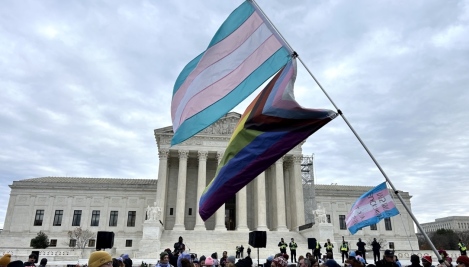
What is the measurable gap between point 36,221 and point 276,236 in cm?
3456

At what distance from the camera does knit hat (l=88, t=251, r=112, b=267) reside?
348cm

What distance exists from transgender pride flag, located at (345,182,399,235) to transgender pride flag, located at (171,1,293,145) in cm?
668

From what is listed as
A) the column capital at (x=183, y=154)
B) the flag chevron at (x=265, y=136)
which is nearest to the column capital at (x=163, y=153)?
the column capital at (x=183, y=154)

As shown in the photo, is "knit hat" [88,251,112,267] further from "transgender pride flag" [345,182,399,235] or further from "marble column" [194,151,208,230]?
"marble column" [194,151,208,230]

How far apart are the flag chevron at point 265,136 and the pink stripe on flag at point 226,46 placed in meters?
1.33

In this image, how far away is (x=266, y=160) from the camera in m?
6.21

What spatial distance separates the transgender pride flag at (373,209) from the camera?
11.1 m

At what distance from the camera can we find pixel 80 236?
145 feet

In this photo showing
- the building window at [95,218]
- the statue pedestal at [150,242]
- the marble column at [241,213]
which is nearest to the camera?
the statue pedestal at [150,242]

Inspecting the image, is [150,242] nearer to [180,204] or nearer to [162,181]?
[180,204]

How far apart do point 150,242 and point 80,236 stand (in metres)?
18.0

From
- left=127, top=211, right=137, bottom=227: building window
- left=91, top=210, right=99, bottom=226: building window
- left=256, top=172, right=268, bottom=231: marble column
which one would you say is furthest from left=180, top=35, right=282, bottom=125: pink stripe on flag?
left=91, top=210, right=99, bottom=226: building window

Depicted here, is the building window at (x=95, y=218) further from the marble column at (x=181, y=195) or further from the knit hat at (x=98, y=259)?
the knit hat at (x=98, y=259)

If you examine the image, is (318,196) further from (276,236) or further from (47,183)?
(47,183)
